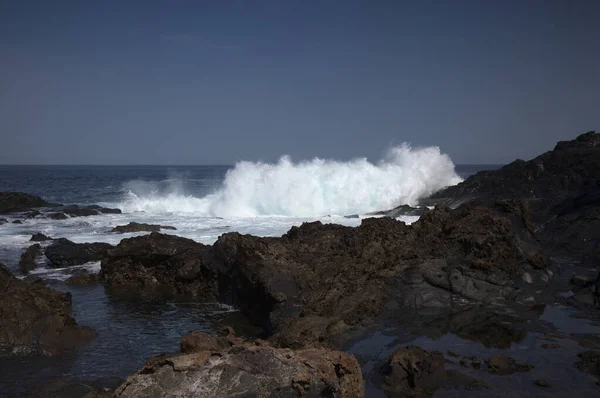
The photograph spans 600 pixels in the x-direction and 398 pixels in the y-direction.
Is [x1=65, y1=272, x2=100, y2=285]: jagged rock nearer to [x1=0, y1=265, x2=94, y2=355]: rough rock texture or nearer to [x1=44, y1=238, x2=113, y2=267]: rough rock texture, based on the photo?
[x1=44, y1=238, x2=113, y2=267]: rough rock texture

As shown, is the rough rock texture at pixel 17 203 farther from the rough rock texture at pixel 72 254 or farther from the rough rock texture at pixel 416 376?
the rough rock texture at pixel 416 376

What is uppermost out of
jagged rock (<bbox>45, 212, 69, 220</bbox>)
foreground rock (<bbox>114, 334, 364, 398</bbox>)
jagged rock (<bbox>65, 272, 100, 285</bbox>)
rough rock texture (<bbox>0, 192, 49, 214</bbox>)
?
foreground rock (<bbox>114, 334, 364, 398</bbox>)

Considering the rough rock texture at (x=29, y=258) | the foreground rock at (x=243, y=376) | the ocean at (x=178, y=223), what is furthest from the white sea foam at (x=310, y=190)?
the foreground rock at (x=243, y=376)

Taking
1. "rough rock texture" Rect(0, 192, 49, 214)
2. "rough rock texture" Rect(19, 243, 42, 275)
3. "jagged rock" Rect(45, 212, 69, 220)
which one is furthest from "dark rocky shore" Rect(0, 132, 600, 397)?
"rough rock texture" Rect(0, 192, 49, 214)

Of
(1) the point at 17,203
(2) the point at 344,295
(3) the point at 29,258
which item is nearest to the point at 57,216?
(1) the point at 17,203

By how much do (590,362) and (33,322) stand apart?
7993 mm

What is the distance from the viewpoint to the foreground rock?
3.78m

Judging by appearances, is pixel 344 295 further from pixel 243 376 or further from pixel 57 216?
pixel 57 216

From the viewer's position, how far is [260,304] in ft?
30.9

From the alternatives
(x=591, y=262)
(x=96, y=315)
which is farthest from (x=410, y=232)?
(x=96, y=315)

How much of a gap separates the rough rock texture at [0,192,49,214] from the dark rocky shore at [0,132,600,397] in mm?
20051

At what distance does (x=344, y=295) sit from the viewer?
8430mm

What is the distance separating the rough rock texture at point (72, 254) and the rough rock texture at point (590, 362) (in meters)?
12.3

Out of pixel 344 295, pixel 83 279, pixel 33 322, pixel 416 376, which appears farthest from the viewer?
pixel 83 279
